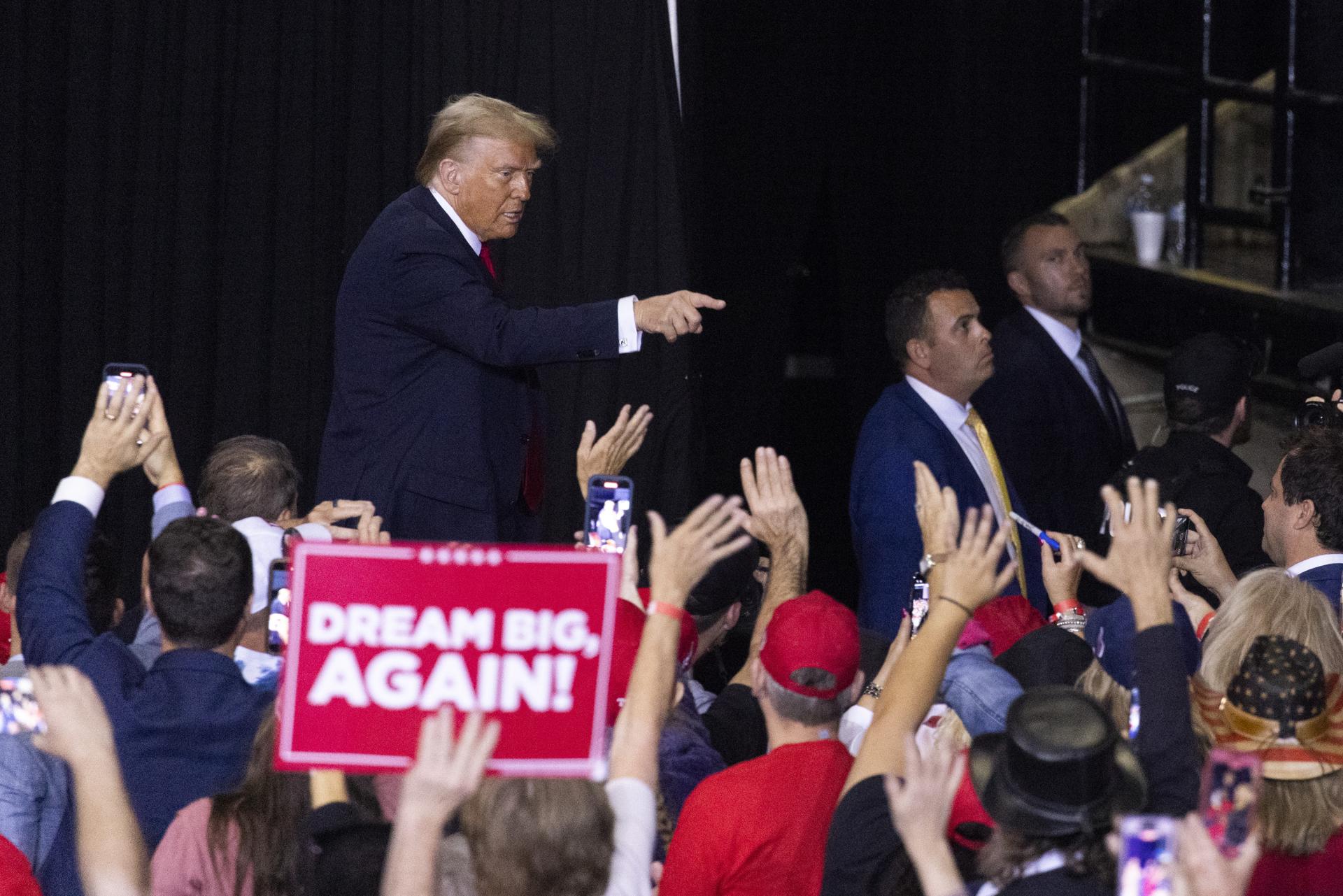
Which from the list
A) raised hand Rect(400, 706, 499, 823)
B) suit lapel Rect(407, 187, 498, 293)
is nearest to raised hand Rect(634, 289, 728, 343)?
suit lapel Rect(407, 187, 498, 293)

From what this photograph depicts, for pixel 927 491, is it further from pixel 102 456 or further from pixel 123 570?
pixel 123 570

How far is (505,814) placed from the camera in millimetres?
2098

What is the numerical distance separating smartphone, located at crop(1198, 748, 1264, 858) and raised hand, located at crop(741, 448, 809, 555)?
1.28 metres

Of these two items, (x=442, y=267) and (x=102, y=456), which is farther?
(x=442, y=267)

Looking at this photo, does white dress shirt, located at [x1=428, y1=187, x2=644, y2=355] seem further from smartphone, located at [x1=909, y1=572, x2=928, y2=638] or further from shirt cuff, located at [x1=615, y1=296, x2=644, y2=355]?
smartphone, located at [x1=909, y1=572, x2=928, y2=638]

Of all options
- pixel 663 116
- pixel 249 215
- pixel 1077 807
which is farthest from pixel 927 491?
pixel 249 215

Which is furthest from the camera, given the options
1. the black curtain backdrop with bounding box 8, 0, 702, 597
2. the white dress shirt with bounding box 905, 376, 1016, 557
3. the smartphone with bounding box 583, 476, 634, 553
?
the black curtain backdrop with bounding box 8, 0, 702, 597

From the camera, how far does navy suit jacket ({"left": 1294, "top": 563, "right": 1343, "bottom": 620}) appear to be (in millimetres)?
3342

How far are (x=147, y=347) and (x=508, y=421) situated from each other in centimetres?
156

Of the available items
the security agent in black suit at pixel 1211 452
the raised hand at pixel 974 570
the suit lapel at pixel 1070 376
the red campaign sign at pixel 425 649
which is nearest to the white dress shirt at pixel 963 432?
the security agent in black suit at pixel 1211 452

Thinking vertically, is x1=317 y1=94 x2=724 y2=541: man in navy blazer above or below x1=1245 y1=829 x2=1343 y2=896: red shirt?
above

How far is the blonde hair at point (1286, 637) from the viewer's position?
2.24 metres

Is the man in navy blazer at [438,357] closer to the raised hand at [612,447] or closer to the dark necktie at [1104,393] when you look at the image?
the raised hand at [612,447]

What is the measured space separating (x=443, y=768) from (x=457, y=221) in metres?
2.26
